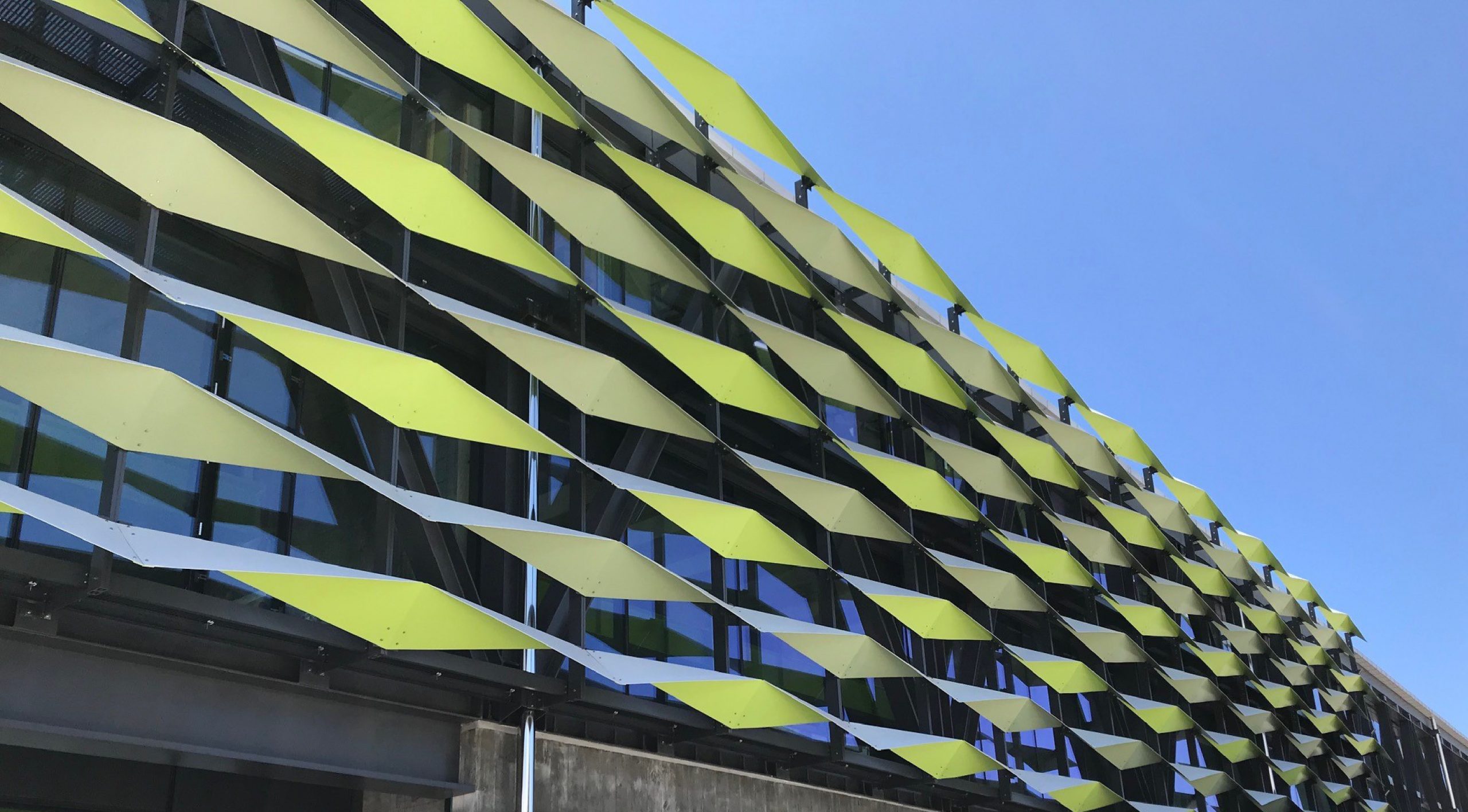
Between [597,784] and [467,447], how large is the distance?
3739mm

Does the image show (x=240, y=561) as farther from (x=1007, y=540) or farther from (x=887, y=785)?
(x=1007, y=540)

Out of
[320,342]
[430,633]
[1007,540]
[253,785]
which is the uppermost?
[1007,540]

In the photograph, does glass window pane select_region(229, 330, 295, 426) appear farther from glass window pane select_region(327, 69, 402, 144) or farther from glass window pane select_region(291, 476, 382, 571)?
glass window pane select_region(327, 69, 402, 144)

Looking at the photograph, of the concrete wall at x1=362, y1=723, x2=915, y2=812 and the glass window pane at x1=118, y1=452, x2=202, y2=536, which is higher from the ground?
the glass window pane at x1=118, y1=452, x2=202, y2=536

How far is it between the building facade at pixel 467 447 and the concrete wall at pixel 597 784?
0.04 metres

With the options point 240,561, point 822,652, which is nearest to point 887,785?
point 822,652

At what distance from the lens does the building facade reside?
30.5 ft

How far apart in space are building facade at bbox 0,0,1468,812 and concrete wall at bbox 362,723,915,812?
0.13ft

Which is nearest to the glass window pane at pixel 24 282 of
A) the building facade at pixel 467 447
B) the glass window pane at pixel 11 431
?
the building facade at pixel 467 447

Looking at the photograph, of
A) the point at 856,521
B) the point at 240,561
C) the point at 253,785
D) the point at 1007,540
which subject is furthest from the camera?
the point at 1007,540

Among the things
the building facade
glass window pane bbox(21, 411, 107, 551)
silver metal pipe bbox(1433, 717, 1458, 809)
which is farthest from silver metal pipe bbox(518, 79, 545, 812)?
silver metal pipe bbox(1433, 717, 1458, 809)

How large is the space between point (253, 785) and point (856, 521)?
8.31 m

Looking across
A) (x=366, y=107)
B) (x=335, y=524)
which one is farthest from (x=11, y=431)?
(x=366, y=107)

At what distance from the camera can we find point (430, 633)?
10.3 meters
